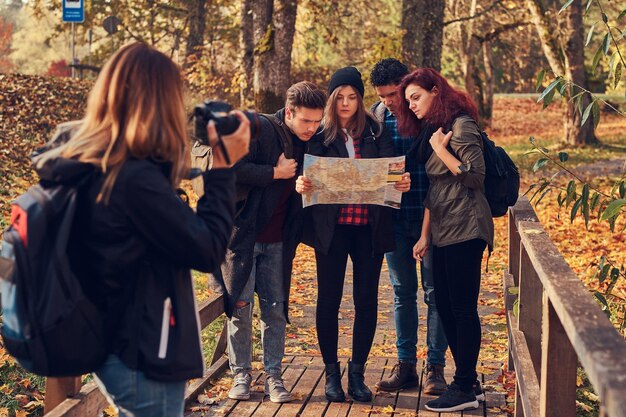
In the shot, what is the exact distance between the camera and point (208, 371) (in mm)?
6547

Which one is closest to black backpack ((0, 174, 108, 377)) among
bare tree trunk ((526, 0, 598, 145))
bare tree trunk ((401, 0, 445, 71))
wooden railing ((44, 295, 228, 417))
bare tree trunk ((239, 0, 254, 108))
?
wooden railing ((44, 295, 228, 417))

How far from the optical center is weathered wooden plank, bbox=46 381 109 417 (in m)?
4.10

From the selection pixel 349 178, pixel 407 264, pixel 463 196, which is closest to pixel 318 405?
pixel 407 264

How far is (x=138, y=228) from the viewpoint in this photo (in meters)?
3.00

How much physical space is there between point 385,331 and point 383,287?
2223 millimetres

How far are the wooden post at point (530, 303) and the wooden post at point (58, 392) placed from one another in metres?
2.50

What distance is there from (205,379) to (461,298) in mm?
1679

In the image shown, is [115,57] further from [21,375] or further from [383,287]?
[383,287]

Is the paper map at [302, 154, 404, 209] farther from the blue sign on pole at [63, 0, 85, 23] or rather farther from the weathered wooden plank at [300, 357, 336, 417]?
the blue sign on pole at [63, 0, 85, 23]

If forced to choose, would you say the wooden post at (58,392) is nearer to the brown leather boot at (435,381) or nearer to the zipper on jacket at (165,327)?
the zipper on jacket at (165,327)

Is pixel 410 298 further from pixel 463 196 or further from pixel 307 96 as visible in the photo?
pixel 307 96

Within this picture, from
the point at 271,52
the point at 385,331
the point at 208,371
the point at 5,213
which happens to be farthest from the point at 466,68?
the point at 208,371

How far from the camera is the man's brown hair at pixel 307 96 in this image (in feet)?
18.2

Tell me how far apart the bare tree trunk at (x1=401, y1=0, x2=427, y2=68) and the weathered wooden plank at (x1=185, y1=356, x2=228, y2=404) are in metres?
11.3
